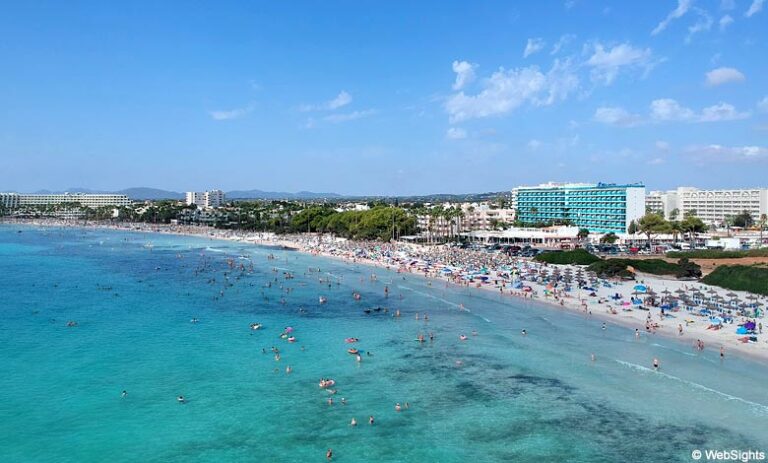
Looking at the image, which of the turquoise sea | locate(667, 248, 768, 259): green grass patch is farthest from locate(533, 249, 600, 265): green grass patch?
the turquoise sea

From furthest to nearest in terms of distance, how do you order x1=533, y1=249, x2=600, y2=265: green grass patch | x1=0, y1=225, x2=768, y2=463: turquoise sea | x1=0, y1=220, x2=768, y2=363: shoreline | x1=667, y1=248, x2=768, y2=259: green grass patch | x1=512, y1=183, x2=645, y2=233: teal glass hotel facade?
x1=512, y1=183, x2=645, y2=233: teal glass hotel facade
x1=667, y1=248, x2=768, y2=259: green grass patch
x1=533, y1=249, x2=600, y2=265: green grass patch
x1=0, y1=220, x2=768, y2=363: shoreline
x1=0, y1=225, x2=768, y2=463: turquoise sea

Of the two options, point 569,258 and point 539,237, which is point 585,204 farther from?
point 569,258

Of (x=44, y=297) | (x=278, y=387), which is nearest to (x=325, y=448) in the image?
(x=278, y=387)

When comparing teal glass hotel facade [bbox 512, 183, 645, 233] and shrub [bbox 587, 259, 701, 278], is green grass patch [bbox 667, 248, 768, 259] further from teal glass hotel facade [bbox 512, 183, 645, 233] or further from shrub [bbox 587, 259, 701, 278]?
teal glass hotel facade [bbox 512, 183, 645, 233]

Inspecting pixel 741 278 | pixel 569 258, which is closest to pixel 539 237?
pixel 569 258

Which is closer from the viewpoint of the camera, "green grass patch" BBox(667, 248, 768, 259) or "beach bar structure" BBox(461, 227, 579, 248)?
"green grass patch" BBox(667, 248, 768, 259)

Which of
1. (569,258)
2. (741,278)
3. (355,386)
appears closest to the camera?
(355,386)
